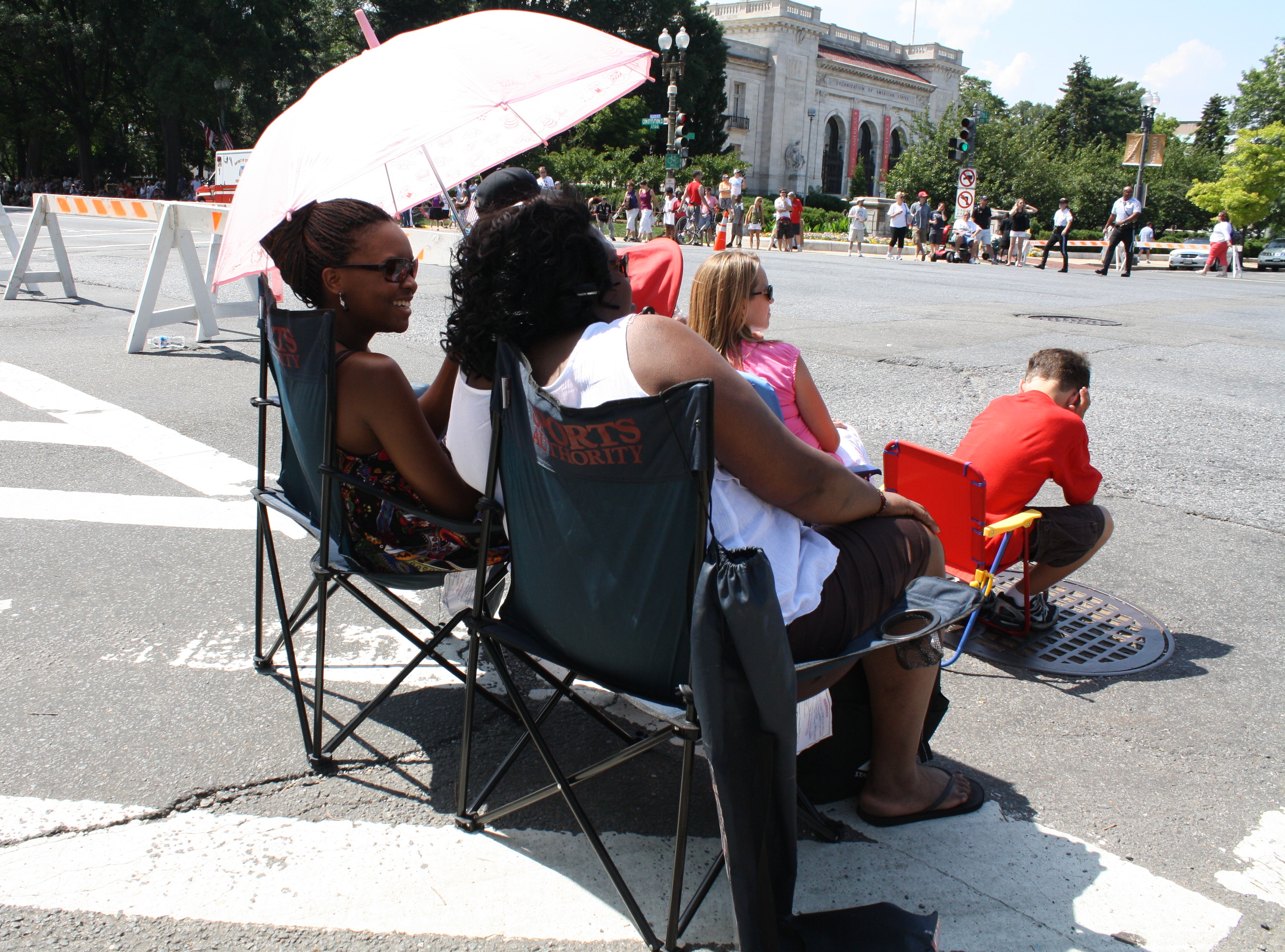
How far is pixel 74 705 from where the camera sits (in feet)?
9.85

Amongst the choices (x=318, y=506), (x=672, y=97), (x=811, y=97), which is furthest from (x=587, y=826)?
(x=811, y=97)

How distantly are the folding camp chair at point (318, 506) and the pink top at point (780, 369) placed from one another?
1328 millimetres

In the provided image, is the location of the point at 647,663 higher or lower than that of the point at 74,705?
higher

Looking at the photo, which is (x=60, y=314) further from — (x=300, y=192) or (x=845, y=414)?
(x=300, y=192)

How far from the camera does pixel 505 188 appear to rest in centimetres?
423

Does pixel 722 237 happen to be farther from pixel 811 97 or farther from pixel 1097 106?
pixel 1097 106

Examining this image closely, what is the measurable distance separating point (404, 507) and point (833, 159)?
3750 inches

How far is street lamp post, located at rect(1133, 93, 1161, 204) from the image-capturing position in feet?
94.8

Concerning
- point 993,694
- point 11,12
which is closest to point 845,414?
point 993,694

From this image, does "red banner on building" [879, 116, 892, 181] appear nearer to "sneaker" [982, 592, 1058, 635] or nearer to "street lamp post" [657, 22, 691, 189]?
"street lamp post" [657, 22, 691, 189]

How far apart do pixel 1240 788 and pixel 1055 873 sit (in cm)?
72

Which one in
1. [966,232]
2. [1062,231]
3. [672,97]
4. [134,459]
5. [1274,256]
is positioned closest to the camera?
[134,459]

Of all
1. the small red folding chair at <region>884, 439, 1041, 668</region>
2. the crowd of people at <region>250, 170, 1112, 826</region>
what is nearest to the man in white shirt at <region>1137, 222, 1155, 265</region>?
the small red folding chair at <region>884, 439, 1041, 668</region>

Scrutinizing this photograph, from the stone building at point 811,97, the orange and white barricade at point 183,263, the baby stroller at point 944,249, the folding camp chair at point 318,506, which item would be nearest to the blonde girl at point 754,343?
the folding camp chair at point 318,506
